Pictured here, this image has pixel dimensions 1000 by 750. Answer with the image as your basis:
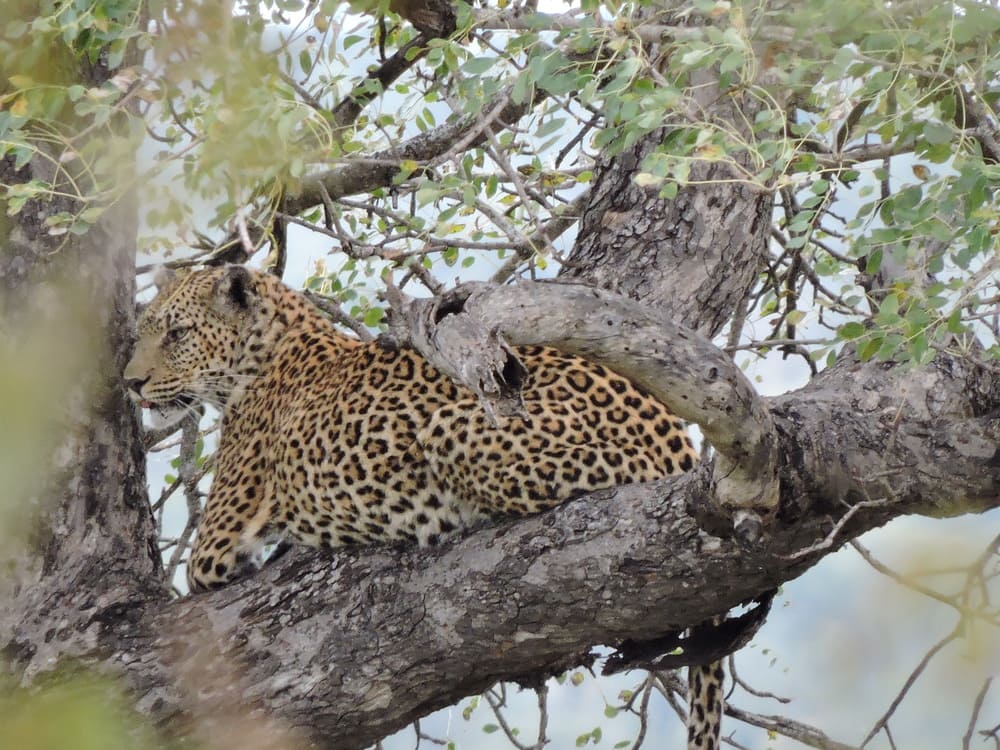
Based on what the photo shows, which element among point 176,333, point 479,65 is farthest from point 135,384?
point 479,65

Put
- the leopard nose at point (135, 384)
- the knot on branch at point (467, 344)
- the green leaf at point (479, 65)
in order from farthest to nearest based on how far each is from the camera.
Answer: the leopard nose at point (135, 384) < the green leaf at point (479, 65) < the knot on branch at point (467, 344)

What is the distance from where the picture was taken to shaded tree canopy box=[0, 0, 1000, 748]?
319 centimetres

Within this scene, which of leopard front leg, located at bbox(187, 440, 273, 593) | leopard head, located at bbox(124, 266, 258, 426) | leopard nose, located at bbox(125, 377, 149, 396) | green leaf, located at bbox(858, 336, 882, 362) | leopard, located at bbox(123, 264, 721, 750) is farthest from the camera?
leopard head, located at bbox(124, 266, 258, 426)

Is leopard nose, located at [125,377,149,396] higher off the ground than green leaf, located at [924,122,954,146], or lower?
lower

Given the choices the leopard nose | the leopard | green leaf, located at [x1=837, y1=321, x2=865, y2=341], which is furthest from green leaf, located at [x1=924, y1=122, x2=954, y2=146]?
the leopard nose

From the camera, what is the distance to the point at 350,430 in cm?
498

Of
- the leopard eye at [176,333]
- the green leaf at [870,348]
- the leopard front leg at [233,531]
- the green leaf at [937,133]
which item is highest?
the green leaf at [937,133]

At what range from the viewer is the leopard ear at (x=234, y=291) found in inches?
228

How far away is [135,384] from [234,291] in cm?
77

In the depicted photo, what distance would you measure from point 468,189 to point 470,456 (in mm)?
885

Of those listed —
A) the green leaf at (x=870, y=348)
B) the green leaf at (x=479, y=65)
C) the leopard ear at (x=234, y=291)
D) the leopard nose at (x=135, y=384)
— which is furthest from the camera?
the leopard ear at (x=234, y=291)

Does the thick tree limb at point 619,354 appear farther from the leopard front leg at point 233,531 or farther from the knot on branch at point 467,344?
the leopard front leg at point 233,531

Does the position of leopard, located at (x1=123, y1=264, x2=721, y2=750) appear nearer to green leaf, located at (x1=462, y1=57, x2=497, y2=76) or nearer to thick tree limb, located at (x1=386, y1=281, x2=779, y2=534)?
thick tree limb, located at (x1=386, y1=281, x2=779, y2=534)

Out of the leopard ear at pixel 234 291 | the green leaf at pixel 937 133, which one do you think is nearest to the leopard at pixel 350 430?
the leopard ear at pixel 234 291
